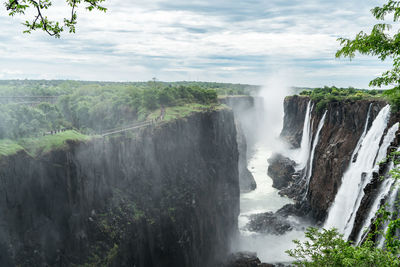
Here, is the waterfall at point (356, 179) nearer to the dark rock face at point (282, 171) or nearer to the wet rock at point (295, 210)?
the wet rock at point (295, 210)

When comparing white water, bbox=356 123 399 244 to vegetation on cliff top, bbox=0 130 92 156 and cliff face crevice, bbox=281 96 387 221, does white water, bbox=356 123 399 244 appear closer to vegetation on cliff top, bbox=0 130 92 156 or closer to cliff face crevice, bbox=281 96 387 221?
cliff face crevice, bbox=281 96 387 221

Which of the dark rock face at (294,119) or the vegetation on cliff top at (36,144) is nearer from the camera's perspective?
the vegetation on cliff top at (36,144)

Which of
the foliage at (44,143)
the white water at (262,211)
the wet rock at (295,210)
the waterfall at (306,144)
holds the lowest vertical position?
the white water at (262,211)

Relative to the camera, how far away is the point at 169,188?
37188mm

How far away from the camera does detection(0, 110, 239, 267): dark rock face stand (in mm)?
20828

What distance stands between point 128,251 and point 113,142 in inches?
419

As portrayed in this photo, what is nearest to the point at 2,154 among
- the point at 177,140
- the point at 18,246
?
the point at 18,246

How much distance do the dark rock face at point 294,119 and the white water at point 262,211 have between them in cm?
1087

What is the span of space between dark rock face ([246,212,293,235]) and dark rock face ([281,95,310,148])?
31.9m

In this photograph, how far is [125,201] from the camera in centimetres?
3045

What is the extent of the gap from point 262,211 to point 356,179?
1006 inches

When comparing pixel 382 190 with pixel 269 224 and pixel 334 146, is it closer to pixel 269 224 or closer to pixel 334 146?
pixel 334 146

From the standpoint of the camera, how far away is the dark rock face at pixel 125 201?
20828 millimetres

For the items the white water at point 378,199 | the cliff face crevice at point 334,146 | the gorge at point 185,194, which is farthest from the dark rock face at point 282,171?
the white water at point 378,199
